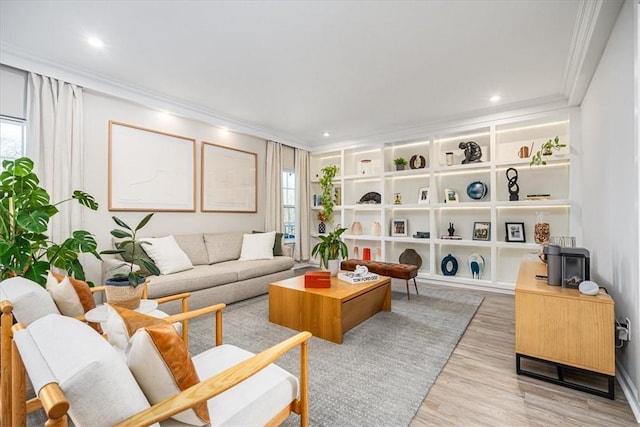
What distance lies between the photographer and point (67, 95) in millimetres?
3088

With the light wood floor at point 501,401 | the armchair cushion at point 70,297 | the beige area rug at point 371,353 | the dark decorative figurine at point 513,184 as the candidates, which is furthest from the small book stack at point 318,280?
Answer: the dark decorative figurine at point 513,184

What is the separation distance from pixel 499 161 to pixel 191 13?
4.28 meters

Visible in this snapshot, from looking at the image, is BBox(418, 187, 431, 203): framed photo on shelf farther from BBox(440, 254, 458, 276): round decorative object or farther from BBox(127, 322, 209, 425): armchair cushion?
BBox(127, 322, 209, 425): armchair cushion

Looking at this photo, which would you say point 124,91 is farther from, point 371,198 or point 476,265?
point 476,265

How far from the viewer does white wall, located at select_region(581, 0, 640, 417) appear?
5.72 ft

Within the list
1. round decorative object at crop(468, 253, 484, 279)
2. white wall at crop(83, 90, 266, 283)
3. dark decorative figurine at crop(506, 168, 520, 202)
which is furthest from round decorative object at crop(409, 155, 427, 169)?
white wall at crop(83, 90, 266, 283)

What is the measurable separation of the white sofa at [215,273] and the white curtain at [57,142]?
61cm

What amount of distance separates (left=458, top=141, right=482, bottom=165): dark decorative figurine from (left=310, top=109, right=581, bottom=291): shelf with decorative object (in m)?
0.01

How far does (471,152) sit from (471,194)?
2.17 ft

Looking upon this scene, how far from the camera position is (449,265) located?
485cm

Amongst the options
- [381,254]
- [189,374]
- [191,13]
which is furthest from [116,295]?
[381,254]

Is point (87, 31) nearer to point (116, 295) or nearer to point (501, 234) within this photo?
point (116, 295)

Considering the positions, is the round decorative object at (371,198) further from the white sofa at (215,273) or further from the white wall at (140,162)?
the white wall at (140,162)

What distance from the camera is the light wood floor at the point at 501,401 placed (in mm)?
1604
